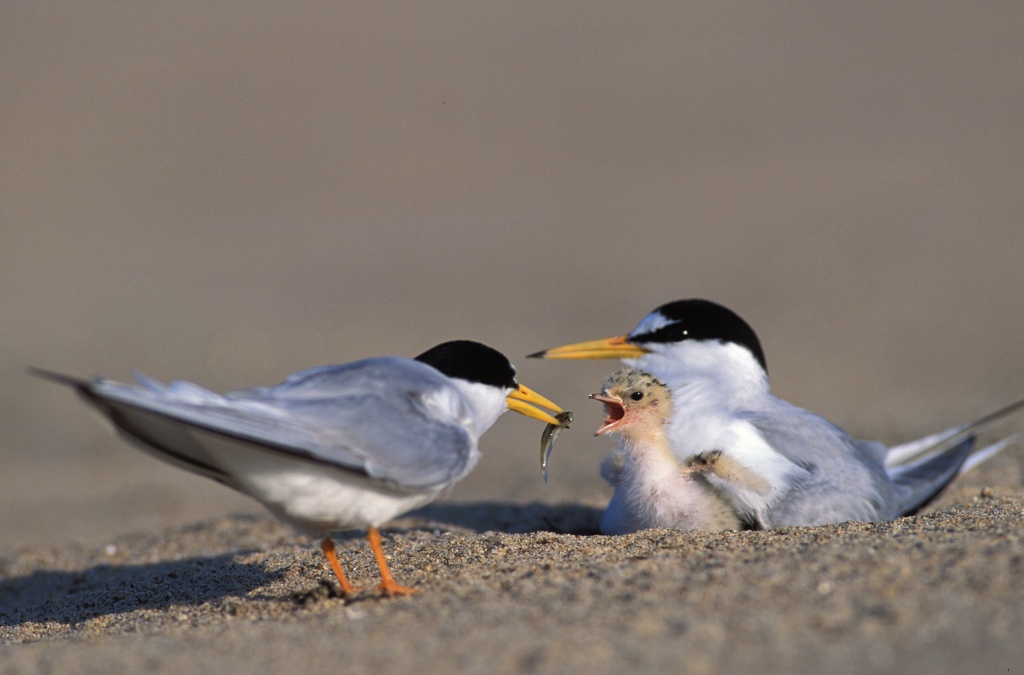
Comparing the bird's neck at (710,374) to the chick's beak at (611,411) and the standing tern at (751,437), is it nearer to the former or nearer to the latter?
the standing tern at (751,437)

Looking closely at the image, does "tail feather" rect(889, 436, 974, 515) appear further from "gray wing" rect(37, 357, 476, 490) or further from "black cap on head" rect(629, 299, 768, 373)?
"gray wing" rect(37, 357, 476, 490)

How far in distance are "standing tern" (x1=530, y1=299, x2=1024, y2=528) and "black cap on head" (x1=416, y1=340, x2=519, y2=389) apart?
2.73 ft

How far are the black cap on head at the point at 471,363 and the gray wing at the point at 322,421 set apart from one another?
261 mm

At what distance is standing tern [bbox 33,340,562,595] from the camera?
3416 millimetres

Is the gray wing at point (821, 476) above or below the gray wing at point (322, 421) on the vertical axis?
below

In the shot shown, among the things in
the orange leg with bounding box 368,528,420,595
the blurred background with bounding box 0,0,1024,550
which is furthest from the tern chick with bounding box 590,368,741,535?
the blurred background with bounding box 0,0,1024,550

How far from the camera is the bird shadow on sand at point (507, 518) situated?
5840 millimetres

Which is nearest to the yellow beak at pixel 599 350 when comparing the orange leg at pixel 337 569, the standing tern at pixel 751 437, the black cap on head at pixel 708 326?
the standing tern at pixel 751 437

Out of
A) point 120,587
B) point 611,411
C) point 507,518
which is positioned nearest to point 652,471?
point 611,411

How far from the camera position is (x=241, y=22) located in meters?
28.1

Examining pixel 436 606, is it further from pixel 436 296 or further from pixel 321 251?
pixel 321 251

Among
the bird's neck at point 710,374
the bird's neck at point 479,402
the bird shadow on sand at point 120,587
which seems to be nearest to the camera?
the bird's neck at point 479,402

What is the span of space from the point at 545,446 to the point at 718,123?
667 inches

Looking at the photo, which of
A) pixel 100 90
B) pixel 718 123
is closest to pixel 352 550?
pixel 718 123
